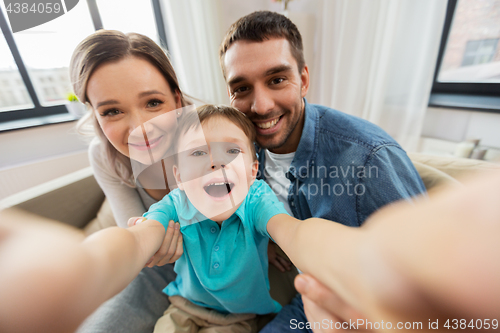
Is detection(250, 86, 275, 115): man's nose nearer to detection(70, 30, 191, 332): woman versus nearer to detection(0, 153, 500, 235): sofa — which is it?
detection(70, 30, 191, 332): woman

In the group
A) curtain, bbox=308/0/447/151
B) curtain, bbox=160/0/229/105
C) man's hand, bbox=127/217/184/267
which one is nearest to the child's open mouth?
man's hand, bbox=127/217/184/267

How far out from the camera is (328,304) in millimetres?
179

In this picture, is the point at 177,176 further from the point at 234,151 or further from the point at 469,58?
the point at 469,58

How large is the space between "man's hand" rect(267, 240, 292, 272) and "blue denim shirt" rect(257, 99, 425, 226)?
150mm

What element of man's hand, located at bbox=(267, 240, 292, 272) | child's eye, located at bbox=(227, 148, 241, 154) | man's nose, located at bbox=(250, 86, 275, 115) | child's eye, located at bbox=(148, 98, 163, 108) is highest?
child's eye, located at bbox=(148, 98, 163, 108)

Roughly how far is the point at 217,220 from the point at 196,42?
3.18ft

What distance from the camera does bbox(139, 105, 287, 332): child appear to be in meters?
0.33

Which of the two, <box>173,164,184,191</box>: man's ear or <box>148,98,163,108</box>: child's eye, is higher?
<box>148,98,163,108</box>: child's eye

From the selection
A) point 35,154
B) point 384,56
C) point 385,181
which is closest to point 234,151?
point 385,181

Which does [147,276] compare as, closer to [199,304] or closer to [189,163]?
[199,304]

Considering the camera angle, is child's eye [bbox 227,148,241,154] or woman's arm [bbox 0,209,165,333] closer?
woman's arm [bbox 0,209,165,333]

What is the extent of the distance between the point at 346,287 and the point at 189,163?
0.88ft

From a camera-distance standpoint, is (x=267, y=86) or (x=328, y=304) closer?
(x=328, y=304)

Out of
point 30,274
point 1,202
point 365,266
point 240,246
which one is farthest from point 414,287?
point 1,202
